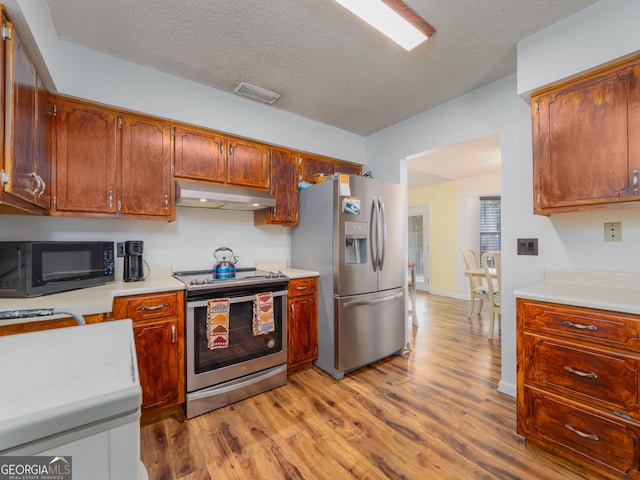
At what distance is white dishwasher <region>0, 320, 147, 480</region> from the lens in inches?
17.6

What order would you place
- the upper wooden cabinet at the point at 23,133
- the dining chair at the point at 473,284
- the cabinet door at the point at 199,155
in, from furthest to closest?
the dining chair at the point at 473,284 → the cabinet door at the point at 199,155 → the upper wooden cabinet at the point at 23,133

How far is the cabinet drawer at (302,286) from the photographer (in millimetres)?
2586

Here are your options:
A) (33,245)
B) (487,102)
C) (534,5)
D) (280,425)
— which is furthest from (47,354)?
(487,102)

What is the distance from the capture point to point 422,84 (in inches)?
96.7

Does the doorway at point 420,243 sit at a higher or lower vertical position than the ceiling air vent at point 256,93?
lower

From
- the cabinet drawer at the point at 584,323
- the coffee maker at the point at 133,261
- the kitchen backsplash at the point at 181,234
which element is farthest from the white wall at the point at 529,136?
the coffee maker at the point at 133,261

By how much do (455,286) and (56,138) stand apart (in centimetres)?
633

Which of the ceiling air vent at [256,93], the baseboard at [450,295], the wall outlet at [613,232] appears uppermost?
the ceiling air vent at [256,93]

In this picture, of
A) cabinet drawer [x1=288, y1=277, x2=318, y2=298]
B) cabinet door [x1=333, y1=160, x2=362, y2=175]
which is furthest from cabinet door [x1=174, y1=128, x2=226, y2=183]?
cabinet door [x1=333, y1=160, x2=362, y2=175]

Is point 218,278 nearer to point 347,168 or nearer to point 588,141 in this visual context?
point 347,168

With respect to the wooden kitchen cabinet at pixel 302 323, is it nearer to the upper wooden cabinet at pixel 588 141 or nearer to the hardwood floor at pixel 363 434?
→ the hardwood floor at pixel 363 434

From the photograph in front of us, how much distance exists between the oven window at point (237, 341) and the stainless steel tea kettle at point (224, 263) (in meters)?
0.38

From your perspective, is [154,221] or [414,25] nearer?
[414,25]

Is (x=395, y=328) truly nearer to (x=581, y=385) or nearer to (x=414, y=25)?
(x=581, y=385)
